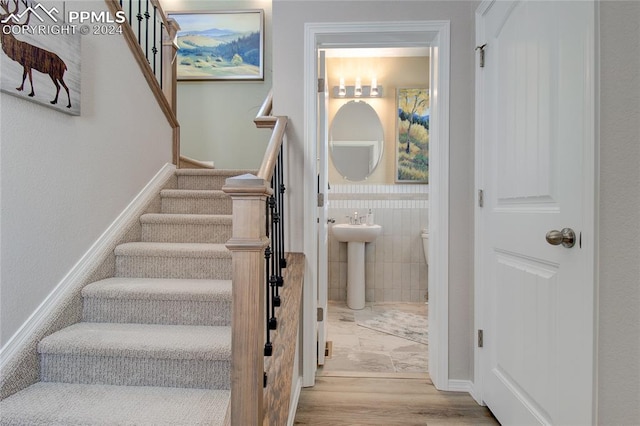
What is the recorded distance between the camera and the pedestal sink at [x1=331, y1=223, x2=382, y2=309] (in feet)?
11.5

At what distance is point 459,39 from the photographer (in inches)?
79.3

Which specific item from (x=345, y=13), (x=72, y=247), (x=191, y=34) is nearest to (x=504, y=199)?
(x=345, y=13)

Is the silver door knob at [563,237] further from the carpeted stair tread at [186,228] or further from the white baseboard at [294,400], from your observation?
the carpeted stair tread at [186,228]

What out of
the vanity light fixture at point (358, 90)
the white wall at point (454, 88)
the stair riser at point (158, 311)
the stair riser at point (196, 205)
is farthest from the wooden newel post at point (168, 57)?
the vanity light fixture at point (358, 90)

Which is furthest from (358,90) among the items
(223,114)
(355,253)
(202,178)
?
(202,178)

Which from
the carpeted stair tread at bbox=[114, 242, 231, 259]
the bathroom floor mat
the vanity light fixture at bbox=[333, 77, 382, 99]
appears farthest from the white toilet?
the carpeted stair tread at bbox=[114, 242, 231, 259]

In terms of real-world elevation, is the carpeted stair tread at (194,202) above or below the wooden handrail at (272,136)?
below

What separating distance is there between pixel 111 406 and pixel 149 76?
2.09m

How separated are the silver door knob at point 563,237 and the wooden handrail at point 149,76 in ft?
8.47

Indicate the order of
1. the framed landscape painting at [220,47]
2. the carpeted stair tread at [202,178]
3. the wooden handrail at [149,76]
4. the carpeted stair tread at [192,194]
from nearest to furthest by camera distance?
the wooden handrail at [149,76]
the carpeted stair tread at [192,194]
the carpeted stair tread at [202,178]
the framed landscape painting at [220,47]

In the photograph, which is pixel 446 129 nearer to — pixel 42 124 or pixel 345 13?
pixel 345 13

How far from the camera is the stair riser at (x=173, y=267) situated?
1.99m

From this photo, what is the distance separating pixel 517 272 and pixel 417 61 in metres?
3.15

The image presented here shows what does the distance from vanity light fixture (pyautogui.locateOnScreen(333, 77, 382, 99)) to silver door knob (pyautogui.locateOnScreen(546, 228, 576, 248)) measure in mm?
3054
